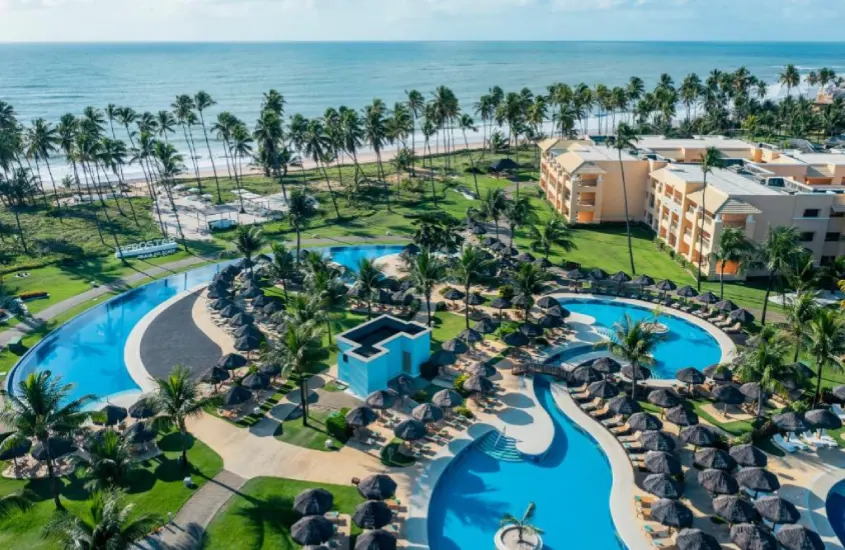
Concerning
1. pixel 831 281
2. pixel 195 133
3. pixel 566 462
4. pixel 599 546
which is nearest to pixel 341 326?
pixel 566 462

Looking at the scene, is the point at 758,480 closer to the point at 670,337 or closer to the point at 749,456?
the point at 749,456

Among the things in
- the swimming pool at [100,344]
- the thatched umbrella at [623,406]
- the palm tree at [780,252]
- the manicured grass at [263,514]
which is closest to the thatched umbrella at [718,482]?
the thatched umbrella at [623,406]

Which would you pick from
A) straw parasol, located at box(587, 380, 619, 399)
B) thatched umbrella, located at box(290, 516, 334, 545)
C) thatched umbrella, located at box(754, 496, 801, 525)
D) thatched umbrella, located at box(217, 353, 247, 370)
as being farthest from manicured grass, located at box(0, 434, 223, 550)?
thatched umbrella, located at box(754, 496, 801, 525)

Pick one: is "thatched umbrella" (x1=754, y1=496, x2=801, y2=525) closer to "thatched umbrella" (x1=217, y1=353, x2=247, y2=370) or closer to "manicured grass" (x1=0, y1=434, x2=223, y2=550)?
"manicured grass" (x1=0, y1=434, x2=223, y2=550)

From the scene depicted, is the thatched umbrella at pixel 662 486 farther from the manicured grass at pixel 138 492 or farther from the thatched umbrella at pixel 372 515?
the manicured grass at pixel 138 492

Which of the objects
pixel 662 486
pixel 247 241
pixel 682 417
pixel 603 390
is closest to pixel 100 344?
pixel 247 241
